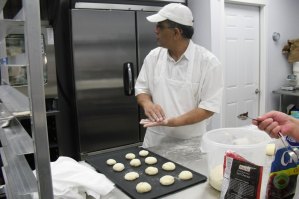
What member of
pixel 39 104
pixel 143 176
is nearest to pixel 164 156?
pixel 143 176

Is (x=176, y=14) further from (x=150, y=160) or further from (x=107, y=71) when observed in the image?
(x=107, y=71)

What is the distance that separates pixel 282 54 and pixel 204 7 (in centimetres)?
174

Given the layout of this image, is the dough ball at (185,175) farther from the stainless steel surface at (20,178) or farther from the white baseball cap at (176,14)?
the white baseball cap at (176,14)

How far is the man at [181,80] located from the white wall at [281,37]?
2646 mm

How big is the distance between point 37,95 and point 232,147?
744mm

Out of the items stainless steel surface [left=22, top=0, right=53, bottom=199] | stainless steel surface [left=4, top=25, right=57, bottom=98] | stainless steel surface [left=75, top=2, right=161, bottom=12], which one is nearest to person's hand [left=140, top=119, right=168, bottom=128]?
stainless steel surface [left=22, top=0, right=53, bottom=199]

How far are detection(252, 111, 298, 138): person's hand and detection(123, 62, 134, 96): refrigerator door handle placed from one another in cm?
202

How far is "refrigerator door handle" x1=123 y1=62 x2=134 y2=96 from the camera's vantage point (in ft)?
9.66

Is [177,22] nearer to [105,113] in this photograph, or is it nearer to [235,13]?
[105,113]

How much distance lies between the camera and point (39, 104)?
0.51 meters

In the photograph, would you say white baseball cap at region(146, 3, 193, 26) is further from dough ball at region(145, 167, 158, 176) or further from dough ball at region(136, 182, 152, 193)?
dough ball at region(136, 182, 152, 193)

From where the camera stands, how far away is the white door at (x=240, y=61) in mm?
3664

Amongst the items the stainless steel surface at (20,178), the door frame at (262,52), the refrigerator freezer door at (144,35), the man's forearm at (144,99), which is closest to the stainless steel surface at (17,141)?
the stainless steel surface at (20,178)

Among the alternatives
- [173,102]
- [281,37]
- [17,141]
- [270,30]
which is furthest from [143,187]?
[281,37]
